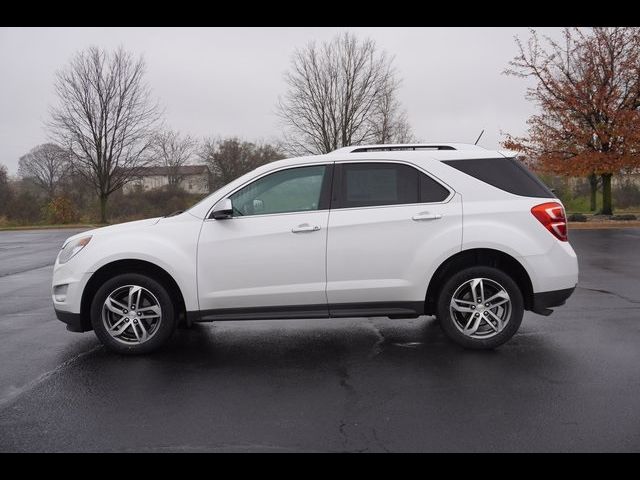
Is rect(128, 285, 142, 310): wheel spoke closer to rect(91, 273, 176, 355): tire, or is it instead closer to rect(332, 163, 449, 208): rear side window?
rect(91, 273, 176, 355): tire

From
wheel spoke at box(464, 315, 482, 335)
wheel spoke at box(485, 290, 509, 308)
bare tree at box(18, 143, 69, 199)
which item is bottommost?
wheel spoke at box(464, 315, 482, 335)

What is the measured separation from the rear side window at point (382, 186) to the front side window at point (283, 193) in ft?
0.68

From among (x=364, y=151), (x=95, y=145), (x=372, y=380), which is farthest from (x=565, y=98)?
(x=95, y=145)

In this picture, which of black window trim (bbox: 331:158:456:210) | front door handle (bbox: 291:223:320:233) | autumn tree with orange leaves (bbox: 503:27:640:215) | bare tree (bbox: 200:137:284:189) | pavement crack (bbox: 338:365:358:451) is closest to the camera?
pavement crack (bbox: 338:365:358:451)

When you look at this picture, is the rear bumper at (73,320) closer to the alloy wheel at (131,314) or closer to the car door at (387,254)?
the alloy wheel at (131,314)

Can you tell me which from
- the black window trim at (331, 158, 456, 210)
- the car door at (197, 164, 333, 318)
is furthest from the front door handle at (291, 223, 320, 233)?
the black window trim at (331, 158, 456, 210)

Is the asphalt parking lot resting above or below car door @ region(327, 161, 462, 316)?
below

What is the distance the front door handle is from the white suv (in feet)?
0.05

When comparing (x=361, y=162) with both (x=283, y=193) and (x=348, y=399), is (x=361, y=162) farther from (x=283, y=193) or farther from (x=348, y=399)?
(x=348, y=399)

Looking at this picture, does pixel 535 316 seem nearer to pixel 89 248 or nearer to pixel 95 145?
pixel 89 248

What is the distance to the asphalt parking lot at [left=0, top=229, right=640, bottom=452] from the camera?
313 centimetres

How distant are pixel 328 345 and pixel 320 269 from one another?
0.91 metres

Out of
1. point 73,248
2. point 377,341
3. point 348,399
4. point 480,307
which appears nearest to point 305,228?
point 377,341

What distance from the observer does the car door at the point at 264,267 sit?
15.5ft
